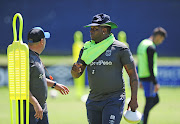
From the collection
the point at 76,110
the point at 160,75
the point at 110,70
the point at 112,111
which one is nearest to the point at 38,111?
the point at 112,111

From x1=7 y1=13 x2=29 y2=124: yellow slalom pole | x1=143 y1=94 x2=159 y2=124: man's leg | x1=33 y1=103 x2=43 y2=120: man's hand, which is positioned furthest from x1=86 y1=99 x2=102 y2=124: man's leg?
x1=143 y1=94 x2=159 y2=124: man's leg

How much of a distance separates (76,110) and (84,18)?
16577 mm

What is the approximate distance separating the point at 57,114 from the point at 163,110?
10.7ft

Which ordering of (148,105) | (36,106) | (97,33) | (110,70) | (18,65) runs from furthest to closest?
(148,105) < (97,33) < (110,70) < (36,106) < (18,65)

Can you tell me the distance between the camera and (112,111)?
5.75 meters

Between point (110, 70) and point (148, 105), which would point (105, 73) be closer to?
point (110, 70)

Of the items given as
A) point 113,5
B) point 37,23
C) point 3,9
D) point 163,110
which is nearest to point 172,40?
point 113,5

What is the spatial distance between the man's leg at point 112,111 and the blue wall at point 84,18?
2225 centimetres

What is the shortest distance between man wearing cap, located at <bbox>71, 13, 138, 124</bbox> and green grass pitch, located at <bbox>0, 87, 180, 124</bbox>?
457 cm

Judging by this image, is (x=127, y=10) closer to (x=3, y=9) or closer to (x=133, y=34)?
(x=133, y=34)

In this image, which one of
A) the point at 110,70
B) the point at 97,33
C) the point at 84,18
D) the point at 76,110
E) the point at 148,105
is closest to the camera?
the point at 110,70

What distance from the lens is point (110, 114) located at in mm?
5715

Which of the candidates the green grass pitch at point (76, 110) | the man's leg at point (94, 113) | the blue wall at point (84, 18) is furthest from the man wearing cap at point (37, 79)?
the blue wall at point (84, 18)

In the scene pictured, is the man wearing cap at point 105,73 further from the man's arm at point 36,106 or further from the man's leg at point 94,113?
the man's arm at point 36,106
